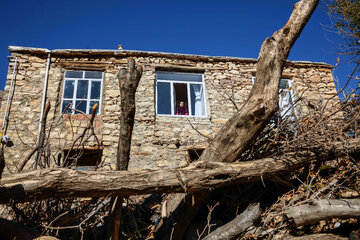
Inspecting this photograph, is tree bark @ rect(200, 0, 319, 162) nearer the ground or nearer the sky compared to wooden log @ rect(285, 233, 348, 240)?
nearer the sky

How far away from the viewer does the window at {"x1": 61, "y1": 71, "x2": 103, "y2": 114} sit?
8.07 meters

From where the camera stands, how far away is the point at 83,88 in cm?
827

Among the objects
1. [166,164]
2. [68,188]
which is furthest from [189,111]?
[68,188]

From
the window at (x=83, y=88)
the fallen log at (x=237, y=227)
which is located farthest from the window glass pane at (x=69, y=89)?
the fallen log at (x=237, y=227)

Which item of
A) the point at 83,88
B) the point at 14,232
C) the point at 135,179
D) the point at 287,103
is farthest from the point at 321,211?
the point at 83,88

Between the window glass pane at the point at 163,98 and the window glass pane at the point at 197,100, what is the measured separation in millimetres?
808

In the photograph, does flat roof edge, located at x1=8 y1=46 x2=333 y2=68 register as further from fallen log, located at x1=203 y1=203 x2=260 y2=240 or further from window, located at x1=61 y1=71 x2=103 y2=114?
fallen log, located at x1=203 y1=203 x2=260 y2=240

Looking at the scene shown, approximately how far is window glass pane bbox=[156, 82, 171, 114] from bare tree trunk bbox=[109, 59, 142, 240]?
4.95 m

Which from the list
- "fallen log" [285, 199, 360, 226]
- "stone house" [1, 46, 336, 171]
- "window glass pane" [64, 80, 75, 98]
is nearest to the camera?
"fallen log" [285, 199, 360, 226]

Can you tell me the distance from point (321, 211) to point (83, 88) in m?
7.15

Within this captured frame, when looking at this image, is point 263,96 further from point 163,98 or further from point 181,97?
point 181,97

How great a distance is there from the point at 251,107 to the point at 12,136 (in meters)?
6.60

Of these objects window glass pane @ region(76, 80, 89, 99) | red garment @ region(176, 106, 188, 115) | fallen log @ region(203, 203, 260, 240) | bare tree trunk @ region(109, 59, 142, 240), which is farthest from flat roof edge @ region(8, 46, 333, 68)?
fallen log @ region(203, 203, 260, 240)

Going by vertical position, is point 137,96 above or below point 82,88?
below
